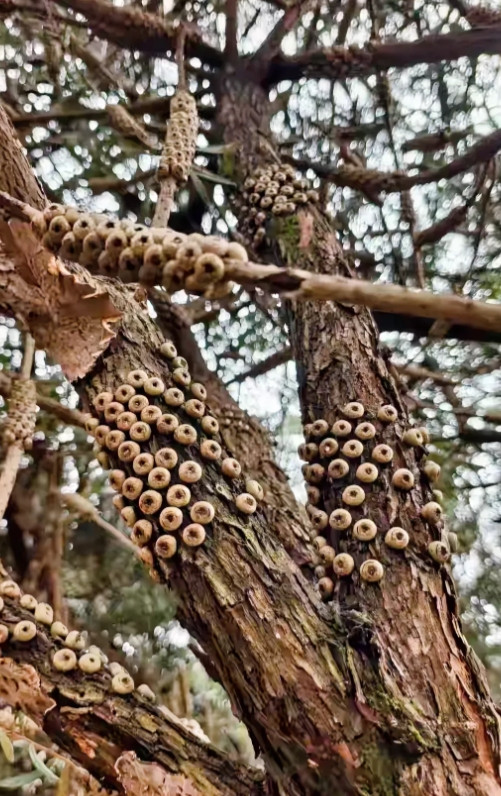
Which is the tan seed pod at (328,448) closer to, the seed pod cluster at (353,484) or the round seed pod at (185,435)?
the seed pod cluster at (353,484)

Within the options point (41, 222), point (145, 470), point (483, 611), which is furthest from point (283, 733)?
point (483, 611)

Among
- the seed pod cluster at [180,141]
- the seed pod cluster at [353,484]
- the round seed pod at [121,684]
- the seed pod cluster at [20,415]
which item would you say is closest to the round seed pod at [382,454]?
the seed pod cluster at [353,484]

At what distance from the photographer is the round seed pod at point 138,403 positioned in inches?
39.1

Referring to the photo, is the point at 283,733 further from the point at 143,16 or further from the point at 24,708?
the point at 143,16

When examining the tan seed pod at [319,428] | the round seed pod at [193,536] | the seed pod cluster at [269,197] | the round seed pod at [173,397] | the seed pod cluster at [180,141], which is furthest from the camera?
the seed pod cluster at [269,197]

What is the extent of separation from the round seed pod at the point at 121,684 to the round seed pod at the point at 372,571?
0.31 metres

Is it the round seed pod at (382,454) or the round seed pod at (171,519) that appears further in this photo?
the round seed pod at (382,454)

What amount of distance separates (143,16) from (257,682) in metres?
1.57

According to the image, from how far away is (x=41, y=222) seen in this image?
62 centimetres

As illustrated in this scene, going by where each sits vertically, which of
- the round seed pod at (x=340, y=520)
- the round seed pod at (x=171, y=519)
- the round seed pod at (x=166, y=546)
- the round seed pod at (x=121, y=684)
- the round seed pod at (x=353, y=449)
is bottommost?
the round seed pod at (x=121, y=684)

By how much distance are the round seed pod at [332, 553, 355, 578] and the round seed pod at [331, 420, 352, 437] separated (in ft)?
0.59

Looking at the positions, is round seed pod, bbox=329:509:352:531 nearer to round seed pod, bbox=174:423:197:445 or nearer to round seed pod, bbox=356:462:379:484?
round seed pod, bbox=356:462:379:484

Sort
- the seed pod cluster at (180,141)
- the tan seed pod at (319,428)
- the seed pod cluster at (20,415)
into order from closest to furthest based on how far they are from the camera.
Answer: the tan seed pod at (319,428), the seed pod cluster at (180,141), the seed pod cluster at (20,415)

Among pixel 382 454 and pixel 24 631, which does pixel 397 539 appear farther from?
pixel 24 631
